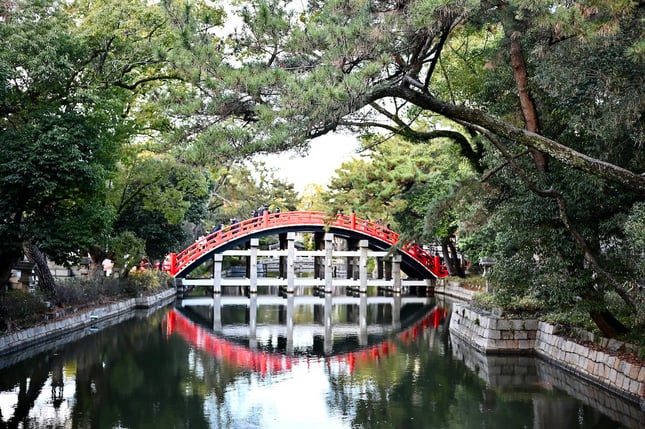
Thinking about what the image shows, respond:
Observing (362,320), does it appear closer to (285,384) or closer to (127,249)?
(127,249)

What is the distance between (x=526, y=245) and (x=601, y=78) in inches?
132

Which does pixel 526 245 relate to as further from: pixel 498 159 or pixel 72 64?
pixel 72 64

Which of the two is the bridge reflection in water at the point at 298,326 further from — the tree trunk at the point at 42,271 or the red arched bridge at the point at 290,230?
the tree trunk at the point at 42,271

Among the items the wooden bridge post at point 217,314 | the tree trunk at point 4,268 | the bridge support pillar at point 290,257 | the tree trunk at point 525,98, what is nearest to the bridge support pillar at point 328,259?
the bridge support pillar at point 290,257

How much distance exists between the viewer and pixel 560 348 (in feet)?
37.7

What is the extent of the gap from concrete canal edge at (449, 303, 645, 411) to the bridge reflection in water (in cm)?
205

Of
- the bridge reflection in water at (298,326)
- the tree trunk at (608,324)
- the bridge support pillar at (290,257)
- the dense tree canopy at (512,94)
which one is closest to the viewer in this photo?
the dense tree canopy at (512,94)

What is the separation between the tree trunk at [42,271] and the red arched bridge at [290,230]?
1161 cm

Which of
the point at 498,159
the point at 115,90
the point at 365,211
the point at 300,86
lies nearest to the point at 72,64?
the point at 115,90

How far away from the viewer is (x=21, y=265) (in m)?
13.9

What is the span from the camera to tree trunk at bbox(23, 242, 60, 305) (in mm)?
14222

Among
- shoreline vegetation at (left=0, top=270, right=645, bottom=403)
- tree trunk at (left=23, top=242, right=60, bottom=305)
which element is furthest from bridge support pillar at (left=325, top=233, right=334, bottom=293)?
tree trunk at (left=23, top=242, right=60, bottom=305)

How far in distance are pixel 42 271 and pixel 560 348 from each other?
1112 cm

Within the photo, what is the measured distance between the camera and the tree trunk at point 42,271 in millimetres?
14222
